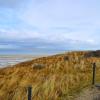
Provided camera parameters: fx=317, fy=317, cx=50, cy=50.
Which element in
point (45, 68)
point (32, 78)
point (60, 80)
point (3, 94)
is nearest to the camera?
point (3, 94)

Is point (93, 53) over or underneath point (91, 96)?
over

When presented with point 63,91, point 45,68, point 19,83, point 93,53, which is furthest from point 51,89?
point 93,53

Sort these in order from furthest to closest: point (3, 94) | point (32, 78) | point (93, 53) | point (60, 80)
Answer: point (93, 53)
point (32, 78)
point (60, 80)
point (3, 94)

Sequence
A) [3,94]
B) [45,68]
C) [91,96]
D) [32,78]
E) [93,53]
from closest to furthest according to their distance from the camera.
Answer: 1. [91,96]
2. [3,94]
3. [32,78]
4. [45,68]
5. [93,53]

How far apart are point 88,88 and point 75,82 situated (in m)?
1.85

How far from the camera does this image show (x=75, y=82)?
59.5 feet

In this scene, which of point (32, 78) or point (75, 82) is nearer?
point (75, 82)

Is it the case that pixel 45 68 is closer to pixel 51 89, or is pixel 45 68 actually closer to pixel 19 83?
pixel 19 83

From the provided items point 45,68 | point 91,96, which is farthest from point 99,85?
point 45,68

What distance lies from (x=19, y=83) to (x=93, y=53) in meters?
19.9

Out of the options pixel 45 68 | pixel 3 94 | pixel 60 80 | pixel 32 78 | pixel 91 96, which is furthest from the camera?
pixel 45 68

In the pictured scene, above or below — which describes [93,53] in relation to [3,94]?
above

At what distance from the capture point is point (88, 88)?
16375 millimetres

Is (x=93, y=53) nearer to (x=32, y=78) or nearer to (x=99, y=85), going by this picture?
(x=32, y=78)
